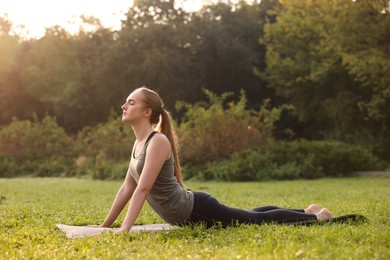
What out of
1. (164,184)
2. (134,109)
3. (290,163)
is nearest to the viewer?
(164,184)

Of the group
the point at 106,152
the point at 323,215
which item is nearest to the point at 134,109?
the point at 323,215

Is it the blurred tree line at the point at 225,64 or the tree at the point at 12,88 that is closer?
the blurred tree line at the point at 225,64

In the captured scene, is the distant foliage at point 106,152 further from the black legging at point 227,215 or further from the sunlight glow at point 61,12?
the sunlight glow at point 61,12

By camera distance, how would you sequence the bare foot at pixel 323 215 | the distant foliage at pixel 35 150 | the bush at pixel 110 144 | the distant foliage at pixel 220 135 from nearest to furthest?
the bare foot at pixel 323 215 → the distant foliage at pixel 220 135 → the bush at pixel 110 144 → the distant foliage at pixel 35 150

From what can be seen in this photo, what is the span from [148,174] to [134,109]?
0.82m

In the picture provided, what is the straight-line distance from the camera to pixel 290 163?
18.2 meters

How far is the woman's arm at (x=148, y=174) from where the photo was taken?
516 centimetres

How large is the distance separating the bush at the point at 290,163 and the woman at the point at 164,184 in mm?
11409

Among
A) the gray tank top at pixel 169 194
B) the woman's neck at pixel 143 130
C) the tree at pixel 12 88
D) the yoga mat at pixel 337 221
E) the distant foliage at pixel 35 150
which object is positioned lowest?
the distant foliage at pixel 35 150

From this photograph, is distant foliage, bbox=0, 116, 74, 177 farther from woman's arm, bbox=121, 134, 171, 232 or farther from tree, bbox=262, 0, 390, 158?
woman's arm, bbox=121, 134, 171, 232

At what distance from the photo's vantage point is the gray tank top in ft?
18.0

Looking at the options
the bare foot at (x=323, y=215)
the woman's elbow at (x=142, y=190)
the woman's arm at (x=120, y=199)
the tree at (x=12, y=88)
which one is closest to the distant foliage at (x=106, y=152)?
the woman's arm at (x=120, y=199)

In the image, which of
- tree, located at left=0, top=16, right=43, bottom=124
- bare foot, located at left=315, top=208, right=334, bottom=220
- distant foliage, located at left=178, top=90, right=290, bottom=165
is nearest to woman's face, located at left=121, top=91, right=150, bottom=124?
bare foot, located at left=315, top=208, right=334, bottom=220

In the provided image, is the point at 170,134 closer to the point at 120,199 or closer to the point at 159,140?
the point at 159,140
